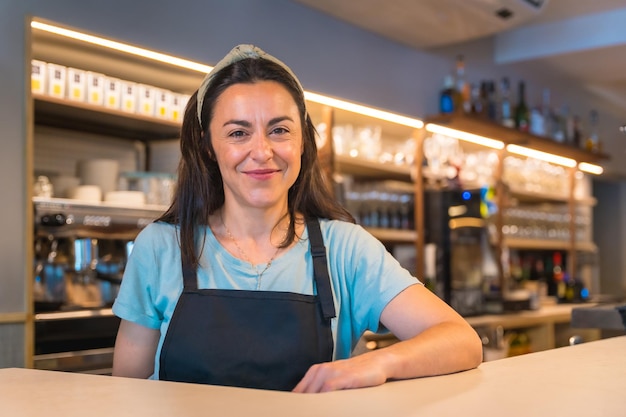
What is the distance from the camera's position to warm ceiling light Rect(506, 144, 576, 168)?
6496 mm

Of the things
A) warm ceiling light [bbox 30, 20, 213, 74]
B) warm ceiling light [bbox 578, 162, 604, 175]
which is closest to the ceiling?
warm ceiling light [bbox 578, 162, 604, 175]

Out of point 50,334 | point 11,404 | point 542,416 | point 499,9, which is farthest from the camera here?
point 499,9

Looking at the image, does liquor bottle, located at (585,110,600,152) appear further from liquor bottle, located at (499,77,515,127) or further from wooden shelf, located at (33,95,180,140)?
wooden shelf, located at (33,95,180,140)

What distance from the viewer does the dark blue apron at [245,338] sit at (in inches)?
66.3

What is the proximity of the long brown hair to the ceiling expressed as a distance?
2.51 meters

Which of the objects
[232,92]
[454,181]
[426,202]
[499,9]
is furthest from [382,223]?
[232,92]

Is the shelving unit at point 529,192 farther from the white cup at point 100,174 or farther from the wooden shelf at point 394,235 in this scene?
the white cup at point 100,174

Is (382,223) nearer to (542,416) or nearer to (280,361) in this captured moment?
(280,361)

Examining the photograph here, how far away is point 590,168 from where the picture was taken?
7750 mm

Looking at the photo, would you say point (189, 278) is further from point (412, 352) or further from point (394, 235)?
point (394, 235)

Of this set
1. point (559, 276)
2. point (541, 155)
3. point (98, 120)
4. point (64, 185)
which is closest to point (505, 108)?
point (541, 155)

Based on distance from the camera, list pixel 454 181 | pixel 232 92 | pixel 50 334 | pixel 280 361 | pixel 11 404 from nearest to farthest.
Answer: pixel 11 404 → pixel 280 361 → pixel 232 92 → pixel 50 334 → pixel 454 181

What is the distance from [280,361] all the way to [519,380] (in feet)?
1.78

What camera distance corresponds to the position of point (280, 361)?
170 cm
